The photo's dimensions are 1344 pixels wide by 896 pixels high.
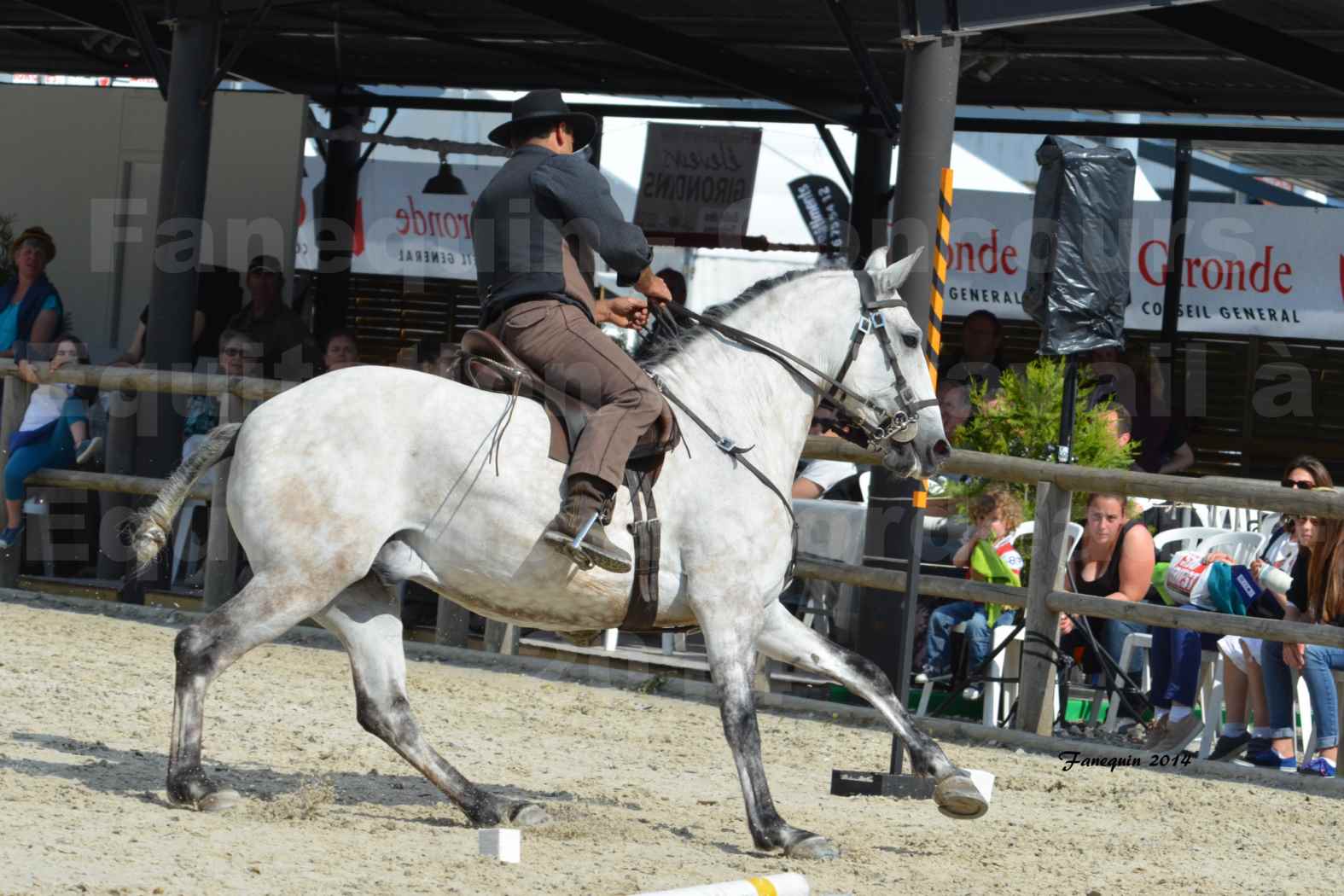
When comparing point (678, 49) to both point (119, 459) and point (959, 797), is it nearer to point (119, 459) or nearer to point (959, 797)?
point (119, 459)

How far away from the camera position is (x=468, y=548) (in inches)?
216

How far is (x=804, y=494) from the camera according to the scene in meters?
9.73

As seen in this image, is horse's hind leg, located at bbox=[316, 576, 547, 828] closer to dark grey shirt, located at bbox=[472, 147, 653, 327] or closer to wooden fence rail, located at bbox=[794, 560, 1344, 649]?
dark grey shirt, located at bbox=[472, 147, 653, 327]

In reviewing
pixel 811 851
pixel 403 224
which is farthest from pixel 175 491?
pixel 403 224

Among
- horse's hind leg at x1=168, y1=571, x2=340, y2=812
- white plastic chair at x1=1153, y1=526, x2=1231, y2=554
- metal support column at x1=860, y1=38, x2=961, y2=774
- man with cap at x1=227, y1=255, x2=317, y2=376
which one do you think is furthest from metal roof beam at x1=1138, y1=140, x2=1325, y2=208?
Result: horse's hind leg at x1=168, y1=571, x2=340, y2=812

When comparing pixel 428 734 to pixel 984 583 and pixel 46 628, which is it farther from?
pixel 46 628

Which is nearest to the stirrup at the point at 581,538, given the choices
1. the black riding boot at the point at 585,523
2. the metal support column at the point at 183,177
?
the black riding boot at the point at 585,523

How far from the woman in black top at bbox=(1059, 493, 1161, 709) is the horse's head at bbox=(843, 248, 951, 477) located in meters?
2.74

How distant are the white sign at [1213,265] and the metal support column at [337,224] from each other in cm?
584

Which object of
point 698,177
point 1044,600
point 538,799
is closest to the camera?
point 538,799

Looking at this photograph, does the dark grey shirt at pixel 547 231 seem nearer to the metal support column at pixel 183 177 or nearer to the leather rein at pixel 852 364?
the leather rein at pixel 852 364

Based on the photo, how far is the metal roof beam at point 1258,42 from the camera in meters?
10.2

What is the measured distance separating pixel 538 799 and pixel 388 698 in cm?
Answer: 88

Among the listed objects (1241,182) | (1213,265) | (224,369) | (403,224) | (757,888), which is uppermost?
(1241,182)
